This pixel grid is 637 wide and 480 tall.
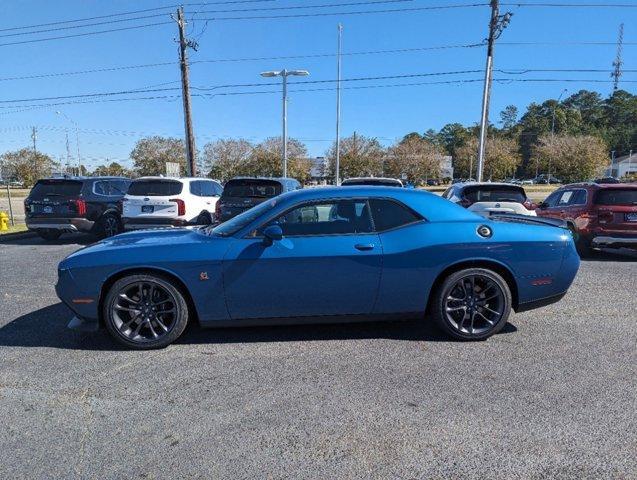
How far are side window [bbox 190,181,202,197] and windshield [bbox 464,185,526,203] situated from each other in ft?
20.4

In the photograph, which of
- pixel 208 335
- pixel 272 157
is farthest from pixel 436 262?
pixel 272 157

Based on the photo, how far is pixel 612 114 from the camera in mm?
123562

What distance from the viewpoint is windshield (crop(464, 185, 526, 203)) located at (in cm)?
952

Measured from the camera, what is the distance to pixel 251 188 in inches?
411

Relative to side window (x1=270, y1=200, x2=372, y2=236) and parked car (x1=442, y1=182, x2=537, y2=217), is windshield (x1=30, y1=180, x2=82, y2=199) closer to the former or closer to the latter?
side window (x1=270, y1=200, x2=372, y2=236)

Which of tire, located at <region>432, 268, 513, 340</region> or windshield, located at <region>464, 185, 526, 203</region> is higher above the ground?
windshield, located at <region>464, 185, 526, 203</region>

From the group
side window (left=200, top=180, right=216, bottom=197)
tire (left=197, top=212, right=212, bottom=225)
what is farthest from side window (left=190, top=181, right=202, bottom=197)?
tire (left=197, top=212, right=212, bottom=225)

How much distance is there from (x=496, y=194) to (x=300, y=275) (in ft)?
22.7

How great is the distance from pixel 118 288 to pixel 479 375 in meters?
3.18

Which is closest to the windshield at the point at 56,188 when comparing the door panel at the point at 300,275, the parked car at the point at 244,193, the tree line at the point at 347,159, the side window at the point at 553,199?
the parked car at the point at 244,193

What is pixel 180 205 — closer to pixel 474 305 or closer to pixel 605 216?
pixel 474 305

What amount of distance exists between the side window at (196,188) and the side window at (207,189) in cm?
13

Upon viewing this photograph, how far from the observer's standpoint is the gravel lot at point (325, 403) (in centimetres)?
256

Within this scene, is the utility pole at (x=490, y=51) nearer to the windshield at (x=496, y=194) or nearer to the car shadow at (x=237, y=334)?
the windshield at (x=496, y=194)
